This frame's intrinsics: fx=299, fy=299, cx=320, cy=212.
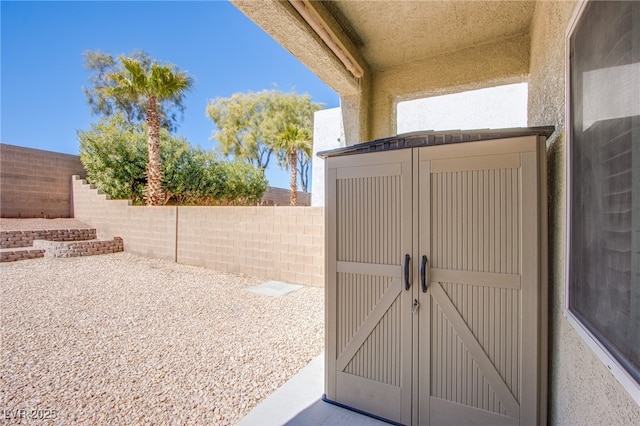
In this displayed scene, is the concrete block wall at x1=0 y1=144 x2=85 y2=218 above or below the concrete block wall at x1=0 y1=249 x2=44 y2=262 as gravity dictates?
above

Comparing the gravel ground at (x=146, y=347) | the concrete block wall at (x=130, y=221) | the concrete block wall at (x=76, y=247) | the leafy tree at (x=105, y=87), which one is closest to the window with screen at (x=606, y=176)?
the gravel ground at (x=146, y=347)

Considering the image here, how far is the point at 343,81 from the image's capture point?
362cm

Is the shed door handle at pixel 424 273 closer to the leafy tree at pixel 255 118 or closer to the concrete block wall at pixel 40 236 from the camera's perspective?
the concrete block wall at pixel 40 236

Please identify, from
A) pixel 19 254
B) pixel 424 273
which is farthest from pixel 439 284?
pixel 19 254

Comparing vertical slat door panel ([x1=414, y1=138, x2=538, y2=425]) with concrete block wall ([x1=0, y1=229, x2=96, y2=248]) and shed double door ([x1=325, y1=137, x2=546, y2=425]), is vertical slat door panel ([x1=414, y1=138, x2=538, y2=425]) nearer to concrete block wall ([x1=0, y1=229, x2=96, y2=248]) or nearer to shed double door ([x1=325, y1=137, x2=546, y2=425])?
shed double door ([x1=325, y1=137, x2=546, y2=425])

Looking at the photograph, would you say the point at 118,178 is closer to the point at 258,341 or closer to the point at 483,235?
the point at 258,341

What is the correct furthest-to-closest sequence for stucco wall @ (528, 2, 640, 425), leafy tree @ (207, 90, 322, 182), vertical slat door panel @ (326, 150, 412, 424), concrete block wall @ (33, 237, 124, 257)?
leafy tree @ (207, 90, 322, 182) → concrete block wall @ (33, 237, 124, 257) → vertical slat door panel @ (326, 150, 412, 424) → stucco wall @ (528, 2, 640, 425)

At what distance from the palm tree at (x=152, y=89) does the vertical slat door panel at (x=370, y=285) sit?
9918mm

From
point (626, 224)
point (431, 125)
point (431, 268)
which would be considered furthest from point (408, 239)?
point (431, 125)

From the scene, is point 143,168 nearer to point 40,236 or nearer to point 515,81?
point 40,236

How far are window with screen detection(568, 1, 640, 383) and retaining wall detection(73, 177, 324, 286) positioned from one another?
485 cm

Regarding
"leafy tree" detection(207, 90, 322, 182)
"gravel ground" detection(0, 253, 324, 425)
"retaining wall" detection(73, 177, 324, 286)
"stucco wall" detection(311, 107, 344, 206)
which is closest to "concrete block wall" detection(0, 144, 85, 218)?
"retaining wall" detection(73, 177, 324, 286)

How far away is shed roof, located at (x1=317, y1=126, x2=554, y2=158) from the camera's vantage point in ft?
6.03

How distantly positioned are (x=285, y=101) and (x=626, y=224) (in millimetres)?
22541
